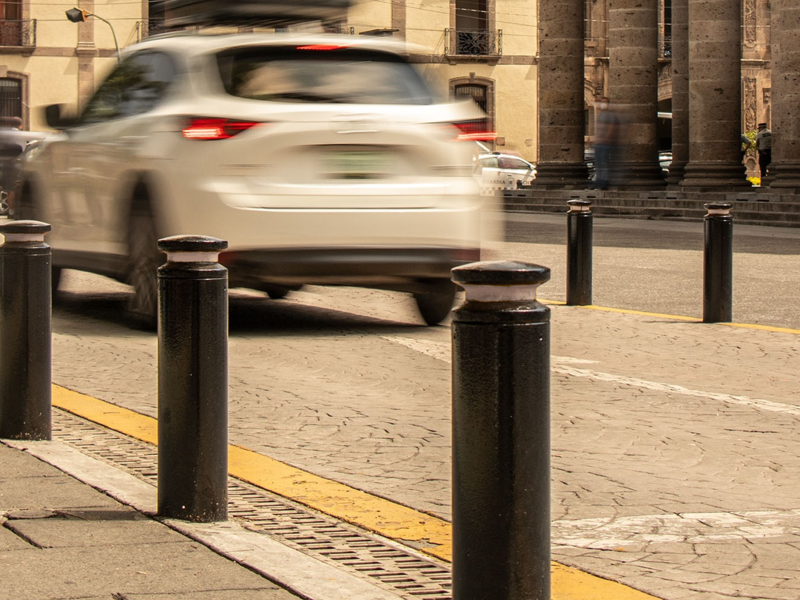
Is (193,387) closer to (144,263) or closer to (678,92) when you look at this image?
(144,263)

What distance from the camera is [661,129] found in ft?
198

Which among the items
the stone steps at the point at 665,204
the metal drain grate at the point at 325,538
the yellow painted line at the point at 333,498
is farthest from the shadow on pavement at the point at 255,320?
the stone steps at the point at 665,204

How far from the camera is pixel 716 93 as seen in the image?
26.9 meters

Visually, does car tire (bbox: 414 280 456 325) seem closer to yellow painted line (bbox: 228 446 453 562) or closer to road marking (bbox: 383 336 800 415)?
road marking (bbox: 383 336 800 415)

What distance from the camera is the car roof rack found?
1421 centimetres

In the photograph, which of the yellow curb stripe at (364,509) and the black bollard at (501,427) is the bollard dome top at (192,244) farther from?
the black bollard at (501,427)

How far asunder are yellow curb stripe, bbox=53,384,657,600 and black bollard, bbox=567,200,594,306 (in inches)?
219

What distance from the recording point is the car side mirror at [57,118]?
10711mm

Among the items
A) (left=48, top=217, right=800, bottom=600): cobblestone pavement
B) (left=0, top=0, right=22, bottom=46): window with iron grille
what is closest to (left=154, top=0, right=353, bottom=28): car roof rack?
(left=48, top=217, right=800, bottom=600): cobblestone pavement

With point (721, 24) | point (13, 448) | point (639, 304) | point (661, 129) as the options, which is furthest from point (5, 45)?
point (13, 448)

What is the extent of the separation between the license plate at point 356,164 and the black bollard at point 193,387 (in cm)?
432

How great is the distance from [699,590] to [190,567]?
52.5 inches

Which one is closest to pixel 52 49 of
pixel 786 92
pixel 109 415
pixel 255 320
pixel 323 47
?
pixel 786 92

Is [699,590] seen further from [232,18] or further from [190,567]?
[232,18]
